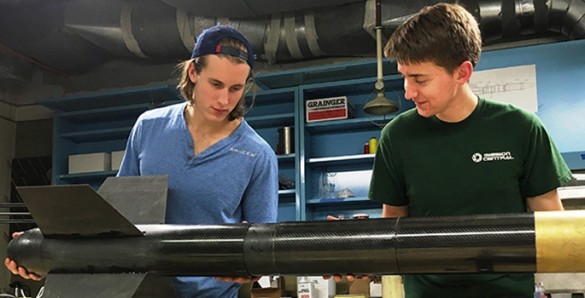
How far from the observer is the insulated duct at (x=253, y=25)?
3943 millimetres

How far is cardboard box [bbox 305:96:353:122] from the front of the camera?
4.31 metres

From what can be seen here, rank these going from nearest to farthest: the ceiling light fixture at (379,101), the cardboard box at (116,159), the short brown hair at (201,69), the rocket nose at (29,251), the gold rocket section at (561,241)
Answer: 1. the gold rocket section at (561,241)
2. the rocket nose at (29,251)
3. the short brown hair at (201,69)
4. the ceiling light fixture at (379,101)
5. the cardboard box at (116,159)

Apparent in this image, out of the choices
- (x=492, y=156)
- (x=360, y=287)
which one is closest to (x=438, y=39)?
(x=492, y=156)

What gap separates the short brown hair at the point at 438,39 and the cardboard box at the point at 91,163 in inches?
151

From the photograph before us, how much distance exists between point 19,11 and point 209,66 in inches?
139

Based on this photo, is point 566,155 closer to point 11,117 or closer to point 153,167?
point 153,167

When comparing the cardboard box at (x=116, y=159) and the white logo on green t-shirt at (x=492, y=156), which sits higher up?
the cardboard box at (x=116, y=159)

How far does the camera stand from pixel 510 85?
12.3 ft

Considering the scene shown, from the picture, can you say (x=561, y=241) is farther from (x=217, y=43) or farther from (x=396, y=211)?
(x=217, y=43)

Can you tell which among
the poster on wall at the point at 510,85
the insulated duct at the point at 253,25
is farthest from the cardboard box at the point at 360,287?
the insulated duct at the point at 253,25

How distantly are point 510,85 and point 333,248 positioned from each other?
3045mm

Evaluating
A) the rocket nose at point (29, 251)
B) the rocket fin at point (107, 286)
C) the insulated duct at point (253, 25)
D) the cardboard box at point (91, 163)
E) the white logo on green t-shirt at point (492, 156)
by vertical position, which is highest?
the insulated duct at point (253, 25)

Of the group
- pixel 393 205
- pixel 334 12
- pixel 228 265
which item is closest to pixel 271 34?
pixel 334 12

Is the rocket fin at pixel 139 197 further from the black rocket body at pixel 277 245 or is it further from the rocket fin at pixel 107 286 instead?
the rocket fin at pixel 107 286
